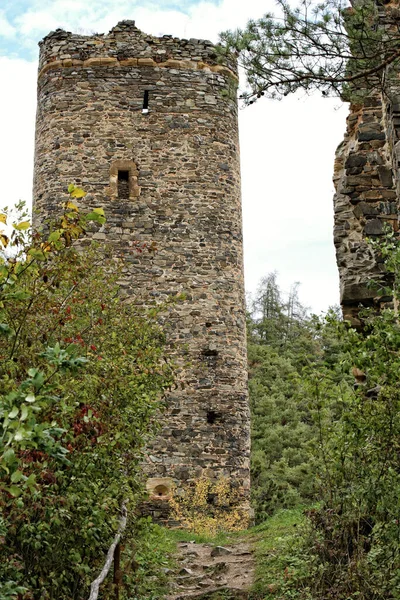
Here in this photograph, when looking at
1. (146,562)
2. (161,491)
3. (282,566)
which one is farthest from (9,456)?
(161,491)

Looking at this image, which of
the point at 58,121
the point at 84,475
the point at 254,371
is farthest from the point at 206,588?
the point at 254,371

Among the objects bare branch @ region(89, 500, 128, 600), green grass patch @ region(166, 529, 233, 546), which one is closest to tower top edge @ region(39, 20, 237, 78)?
green grass patch @ region(166, 529, 233, 546)

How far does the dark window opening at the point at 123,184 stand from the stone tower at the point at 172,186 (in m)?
0.02

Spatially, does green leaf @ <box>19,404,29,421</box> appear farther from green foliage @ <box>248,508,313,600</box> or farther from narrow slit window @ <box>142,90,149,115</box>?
narrow slit window @ <box>142,90,149,115</box>

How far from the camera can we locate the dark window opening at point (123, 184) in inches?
488

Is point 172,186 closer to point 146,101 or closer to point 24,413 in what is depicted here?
point 146,101

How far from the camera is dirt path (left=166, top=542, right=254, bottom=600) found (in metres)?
7.23

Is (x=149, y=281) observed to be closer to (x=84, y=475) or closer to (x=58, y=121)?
(x=58, y=121)

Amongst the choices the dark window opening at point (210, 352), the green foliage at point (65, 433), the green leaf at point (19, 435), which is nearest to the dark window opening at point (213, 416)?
the dark window opening at point (210, 352)

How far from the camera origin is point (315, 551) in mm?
6188

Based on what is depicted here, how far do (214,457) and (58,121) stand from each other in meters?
5.69

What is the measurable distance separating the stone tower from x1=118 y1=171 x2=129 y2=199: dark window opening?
0.02 m

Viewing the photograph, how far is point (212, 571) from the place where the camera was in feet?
26.8

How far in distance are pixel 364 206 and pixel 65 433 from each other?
351cm
